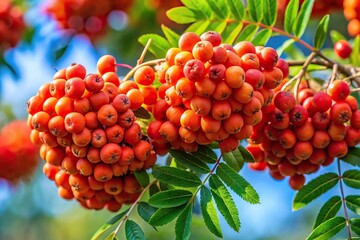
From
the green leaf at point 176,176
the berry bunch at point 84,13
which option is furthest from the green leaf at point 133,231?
the berry bunch at point 84,13

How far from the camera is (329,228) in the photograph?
6.69ft

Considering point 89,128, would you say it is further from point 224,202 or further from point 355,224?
point 355,224

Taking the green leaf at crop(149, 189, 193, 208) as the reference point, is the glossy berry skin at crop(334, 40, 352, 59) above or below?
above

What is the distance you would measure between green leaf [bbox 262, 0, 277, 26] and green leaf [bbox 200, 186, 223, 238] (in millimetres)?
772

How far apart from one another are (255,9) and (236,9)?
0.07 m

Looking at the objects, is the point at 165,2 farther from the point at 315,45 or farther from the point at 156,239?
the point at 315,45

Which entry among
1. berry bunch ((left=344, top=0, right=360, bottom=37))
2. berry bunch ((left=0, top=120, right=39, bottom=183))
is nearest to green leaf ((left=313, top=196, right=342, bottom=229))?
berry bunch ((left=344, top=0, right=360, bottom=37))

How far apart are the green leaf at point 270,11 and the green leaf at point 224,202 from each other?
723mm

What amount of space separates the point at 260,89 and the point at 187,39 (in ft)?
0.91

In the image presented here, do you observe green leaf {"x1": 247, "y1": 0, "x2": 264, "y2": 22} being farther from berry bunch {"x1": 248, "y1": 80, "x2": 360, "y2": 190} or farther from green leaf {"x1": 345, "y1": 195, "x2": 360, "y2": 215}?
green leaf {"x1": 345, "y1": 195, "x2": 360, "y2": 215}

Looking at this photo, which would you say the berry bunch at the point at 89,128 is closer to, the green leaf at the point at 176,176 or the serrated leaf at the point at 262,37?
the green leaf at the point at 176,176

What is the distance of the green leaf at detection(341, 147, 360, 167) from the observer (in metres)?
2.18

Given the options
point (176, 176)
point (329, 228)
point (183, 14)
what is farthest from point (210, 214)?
point (183, 14)

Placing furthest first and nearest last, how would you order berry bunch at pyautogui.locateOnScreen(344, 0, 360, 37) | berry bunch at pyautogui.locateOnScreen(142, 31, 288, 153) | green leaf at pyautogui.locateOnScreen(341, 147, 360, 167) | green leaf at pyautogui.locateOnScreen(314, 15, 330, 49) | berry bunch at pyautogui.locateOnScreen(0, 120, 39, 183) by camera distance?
berry bunch at pyautogui.locateOnScreen(0, 120, 39, 183) < berry bunch at pyautogui.locateOnScreen(344, 0, 360, 37) < green leaf at pyautogui.locateOnScreen(314, 15, 330, 49) < green leaf at pyautogui.locateOnScreen(341, 147, 360, 167) < berry bunch at pyautogui.locateOnScreen(142, 31, 288, 153)
